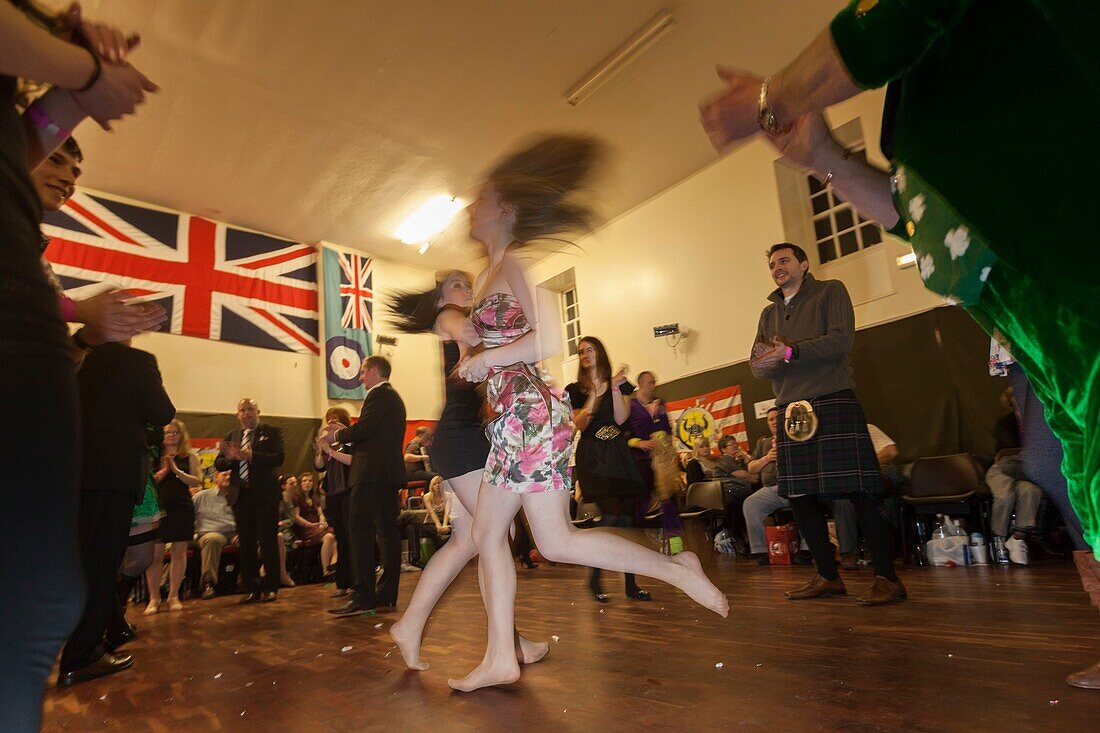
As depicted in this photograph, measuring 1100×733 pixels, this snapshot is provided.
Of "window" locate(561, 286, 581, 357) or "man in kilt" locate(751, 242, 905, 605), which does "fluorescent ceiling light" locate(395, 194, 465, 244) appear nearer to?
"window" locate(561, 286, 581, 357)

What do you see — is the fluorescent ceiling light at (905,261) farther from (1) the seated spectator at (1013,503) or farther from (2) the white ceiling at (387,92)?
(1) the seated spectator at (1013,503)

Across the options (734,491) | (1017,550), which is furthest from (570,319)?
(1017,550)

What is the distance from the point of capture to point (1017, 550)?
4438 millimetres

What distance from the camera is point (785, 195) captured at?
888cm

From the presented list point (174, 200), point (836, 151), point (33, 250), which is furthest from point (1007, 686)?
point (174, 200)

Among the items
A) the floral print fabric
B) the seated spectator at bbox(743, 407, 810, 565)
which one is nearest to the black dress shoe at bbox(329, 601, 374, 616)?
the seated spectator at bbox(743, 407, 810, 565)

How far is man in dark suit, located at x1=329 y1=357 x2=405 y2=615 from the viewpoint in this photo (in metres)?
4.14

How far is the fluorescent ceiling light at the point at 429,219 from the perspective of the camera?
10836 mm

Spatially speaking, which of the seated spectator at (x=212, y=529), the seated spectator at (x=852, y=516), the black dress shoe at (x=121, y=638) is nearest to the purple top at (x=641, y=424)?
the seated spectator at (x=852, y=516)

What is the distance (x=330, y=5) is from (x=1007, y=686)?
7459mm

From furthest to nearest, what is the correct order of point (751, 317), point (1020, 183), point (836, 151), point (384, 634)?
point (751, 317)
point (384, 634)
point (836, 151)
point (1020, 183)

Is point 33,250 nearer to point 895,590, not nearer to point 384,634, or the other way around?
point 384,634

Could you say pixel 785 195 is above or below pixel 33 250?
above

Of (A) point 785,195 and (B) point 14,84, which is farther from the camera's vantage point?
(A) point 785,195
